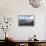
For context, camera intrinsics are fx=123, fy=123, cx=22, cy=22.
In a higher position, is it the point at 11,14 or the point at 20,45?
the point at 11,14

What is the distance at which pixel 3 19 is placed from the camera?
4598mm

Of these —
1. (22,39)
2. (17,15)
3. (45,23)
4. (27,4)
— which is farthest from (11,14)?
(45,23)

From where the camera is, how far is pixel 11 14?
4.61 meters

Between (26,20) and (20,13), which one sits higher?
(20,13)

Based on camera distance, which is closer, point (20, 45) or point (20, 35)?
point (20, 45)

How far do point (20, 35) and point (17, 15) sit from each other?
0.75m

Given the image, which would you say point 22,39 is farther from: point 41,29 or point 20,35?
point 41,29

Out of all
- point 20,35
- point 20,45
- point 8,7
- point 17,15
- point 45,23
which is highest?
point 8,7

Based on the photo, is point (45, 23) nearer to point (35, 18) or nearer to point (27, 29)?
point (35, 18)

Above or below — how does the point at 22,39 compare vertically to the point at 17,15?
below

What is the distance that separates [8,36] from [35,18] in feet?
3.95

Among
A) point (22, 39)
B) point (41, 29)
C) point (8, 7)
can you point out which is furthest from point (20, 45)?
point (8, 7)

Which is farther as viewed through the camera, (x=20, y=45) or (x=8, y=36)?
(x=8, y=36)

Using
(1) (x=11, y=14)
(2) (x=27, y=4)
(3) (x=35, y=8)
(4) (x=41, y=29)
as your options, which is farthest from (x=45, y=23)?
(1) (x=11, y=14)
